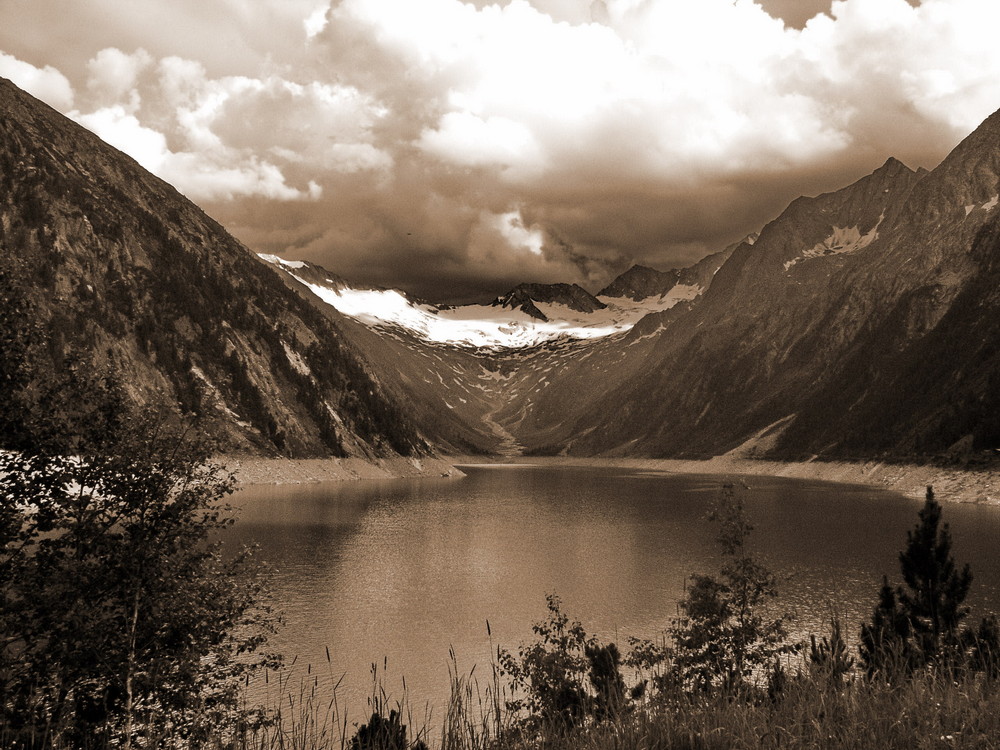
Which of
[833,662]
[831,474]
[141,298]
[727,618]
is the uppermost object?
[141,298]

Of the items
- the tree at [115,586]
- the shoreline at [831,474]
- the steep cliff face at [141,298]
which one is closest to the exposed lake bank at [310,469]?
the shoreline at [831,474]

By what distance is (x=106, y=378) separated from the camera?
59.8ft

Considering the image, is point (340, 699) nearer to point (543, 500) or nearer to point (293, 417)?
point (543, 500)

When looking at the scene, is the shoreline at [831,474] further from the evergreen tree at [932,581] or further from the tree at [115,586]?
the evergreen tree at [932,581]

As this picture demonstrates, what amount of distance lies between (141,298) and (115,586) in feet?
527

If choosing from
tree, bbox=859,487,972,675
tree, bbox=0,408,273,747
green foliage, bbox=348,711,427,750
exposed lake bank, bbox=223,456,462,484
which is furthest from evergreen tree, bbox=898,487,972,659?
exposed lake bank, bbox=223,456,462,484

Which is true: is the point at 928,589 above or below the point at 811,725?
below

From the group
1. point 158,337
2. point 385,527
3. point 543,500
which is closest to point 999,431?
point 543,500

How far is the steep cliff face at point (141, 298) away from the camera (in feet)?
479

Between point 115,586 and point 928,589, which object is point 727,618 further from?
point 115,586

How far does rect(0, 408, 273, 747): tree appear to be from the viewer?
52.4 feet

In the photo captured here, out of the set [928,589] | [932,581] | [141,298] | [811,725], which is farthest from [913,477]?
[141,298]

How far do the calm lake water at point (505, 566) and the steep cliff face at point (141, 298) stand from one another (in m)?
44.4

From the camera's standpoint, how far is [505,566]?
6138 cm
